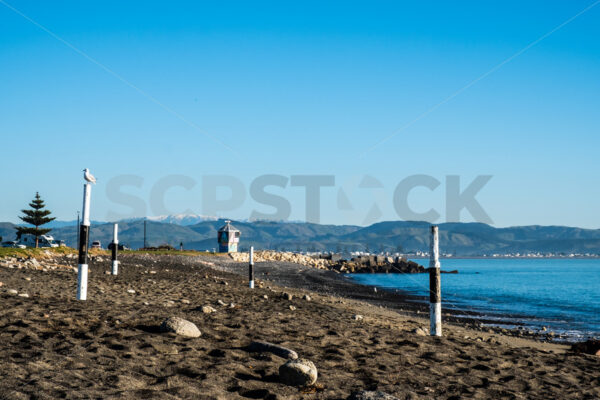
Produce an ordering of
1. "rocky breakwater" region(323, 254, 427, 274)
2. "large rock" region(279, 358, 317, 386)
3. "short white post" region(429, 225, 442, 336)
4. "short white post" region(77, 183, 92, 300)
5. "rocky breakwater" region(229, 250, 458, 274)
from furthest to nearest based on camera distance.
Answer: "rocky breakwater" region(323, 254, 427, 274) < "rocky breakwater" region(229, 250, 458, 274) < "short white post" region(77, 183, 92, 300) < "short white post" region(429, 225, 442, 336) < "large rock" region(279, 358, 317, 386)

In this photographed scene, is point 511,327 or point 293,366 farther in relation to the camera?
point 511,327

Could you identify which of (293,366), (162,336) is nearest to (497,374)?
(293,366)

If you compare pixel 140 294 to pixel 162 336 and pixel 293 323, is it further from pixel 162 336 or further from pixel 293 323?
pixel 162 336

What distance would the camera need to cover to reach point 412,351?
7574 millimetres

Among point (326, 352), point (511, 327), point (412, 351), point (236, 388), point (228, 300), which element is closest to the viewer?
point (236, 388)

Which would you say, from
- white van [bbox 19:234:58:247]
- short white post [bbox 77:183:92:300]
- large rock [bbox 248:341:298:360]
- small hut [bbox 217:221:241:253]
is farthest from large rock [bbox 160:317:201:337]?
white van [bbox 19:234:58:247]

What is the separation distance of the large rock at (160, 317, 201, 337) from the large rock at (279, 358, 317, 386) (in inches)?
87.2

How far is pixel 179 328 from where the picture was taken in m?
7.30

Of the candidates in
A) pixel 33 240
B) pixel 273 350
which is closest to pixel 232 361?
pixel 273 350

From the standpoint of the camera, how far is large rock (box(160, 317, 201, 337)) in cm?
727

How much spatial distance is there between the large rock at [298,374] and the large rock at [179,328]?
2216 millimetres

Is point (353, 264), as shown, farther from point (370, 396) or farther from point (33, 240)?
point (370, 396)

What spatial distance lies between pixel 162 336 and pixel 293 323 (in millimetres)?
2978

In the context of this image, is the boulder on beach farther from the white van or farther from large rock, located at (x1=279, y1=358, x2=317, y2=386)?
the white van
